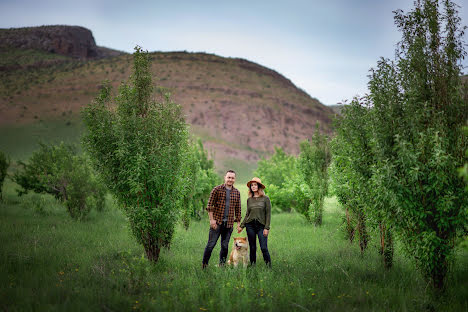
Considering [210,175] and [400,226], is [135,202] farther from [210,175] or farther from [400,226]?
[210,175]

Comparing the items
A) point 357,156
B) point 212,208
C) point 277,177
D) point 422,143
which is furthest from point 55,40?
point 422,143

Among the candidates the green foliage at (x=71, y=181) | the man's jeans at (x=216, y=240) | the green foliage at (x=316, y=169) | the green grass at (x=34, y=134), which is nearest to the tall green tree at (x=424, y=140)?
the man's jeans at (x=216, y=240)

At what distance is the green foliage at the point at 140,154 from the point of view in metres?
7.32

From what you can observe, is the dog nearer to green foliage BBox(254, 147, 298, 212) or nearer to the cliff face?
green foliage BBox(254, 147, 298, 212)

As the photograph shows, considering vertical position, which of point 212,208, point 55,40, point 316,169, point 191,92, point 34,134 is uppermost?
point 55,40

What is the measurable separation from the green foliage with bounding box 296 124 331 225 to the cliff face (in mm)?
115285

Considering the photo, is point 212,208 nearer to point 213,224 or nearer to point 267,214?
point 213,224

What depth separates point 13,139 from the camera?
62844mm

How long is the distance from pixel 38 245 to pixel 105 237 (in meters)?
2.40

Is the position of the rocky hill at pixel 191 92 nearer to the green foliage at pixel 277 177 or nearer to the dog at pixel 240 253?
the green foliage at pixel 277 177

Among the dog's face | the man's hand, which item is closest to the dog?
the dog's face

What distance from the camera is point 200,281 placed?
6551 mm

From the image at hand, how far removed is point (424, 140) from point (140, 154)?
6.02 metres

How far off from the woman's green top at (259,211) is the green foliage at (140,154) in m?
1.97
